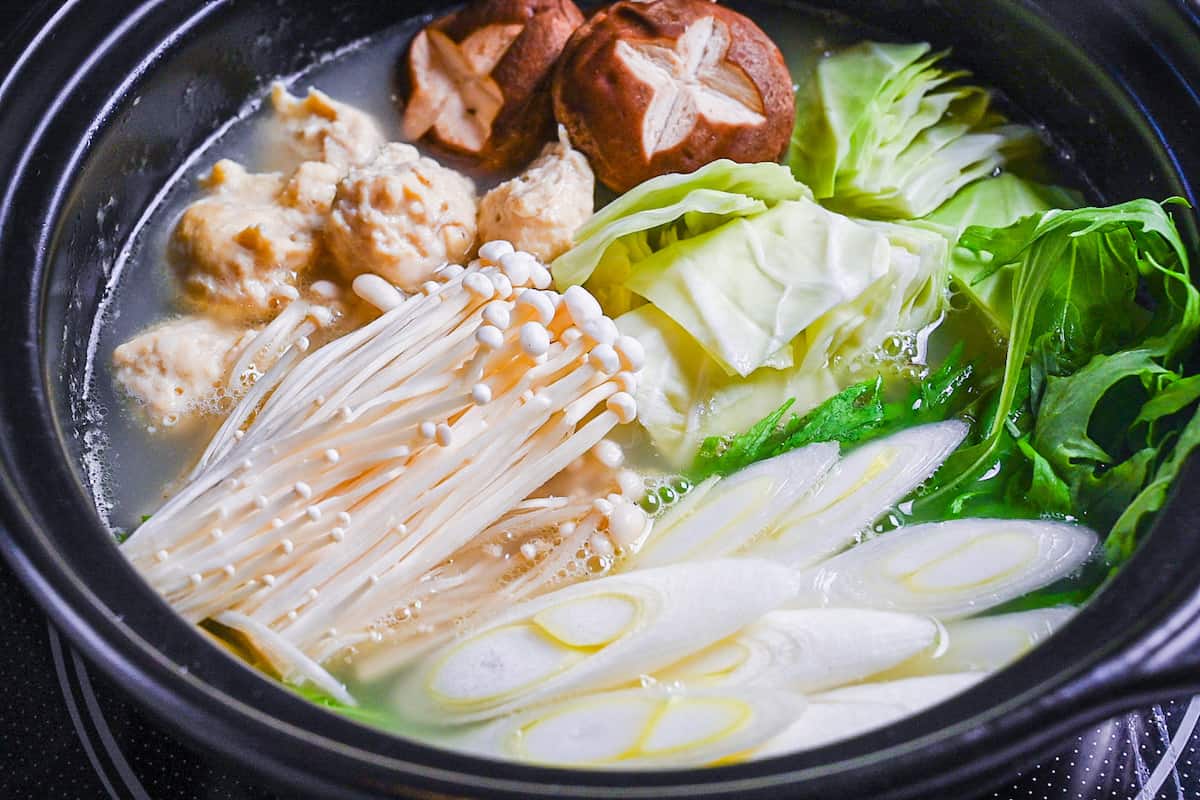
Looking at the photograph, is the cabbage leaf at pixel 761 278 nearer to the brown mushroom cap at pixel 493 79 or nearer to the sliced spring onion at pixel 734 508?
the sliced spring onion at pixel 734 508

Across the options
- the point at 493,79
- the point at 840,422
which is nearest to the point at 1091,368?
the point at 840,422

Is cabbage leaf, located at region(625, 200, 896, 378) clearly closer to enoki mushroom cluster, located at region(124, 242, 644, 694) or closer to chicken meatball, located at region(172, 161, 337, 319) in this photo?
enoki mushroom cluster, located at region(124, 242, 644, 694)

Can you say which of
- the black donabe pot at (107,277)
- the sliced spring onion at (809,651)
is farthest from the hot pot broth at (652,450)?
the black donabe pot at (107,277)

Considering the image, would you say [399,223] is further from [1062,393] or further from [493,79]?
[1062,393]

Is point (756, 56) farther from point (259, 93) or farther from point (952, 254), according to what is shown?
point (259, 93)

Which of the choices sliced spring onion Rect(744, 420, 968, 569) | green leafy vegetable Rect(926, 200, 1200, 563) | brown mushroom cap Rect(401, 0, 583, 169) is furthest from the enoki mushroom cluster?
green leafy vegetable Rect(926, 200, 1200, 563)

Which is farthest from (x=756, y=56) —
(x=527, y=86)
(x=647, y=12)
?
(x=527, y=86)

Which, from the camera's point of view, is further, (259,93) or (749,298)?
(259,93)
